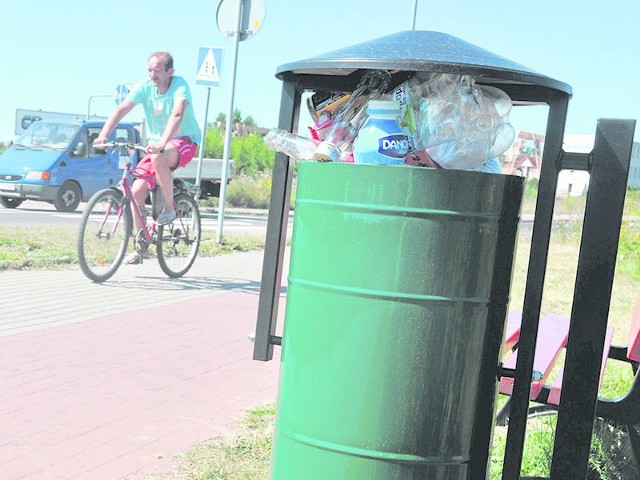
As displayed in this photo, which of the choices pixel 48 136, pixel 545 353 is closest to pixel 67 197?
pixel 48 136

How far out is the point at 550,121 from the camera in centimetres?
263

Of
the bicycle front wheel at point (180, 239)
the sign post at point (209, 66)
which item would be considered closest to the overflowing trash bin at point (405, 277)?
the bicycle front wheel at point (180, 239)

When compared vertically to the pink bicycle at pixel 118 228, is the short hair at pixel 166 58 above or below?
above

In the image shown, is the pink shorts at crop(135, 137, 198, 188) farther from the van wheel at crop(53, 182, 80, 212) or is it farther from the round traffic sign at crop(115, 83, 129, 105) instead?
the round traffic sign at crop(115, 83, 129, 105)

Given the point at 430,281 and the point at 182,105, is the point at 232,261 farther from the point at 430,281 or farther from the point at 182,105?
the point at 430,281

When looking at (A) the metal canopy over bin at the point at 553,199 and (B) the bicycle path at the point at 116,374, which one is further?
(B) the bicycle path at the point at 116,374

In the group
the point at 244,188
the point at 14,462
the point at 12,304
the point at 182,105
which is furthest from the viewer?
the point at 244,188

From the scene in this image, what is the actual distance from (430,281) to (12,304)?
198 inches

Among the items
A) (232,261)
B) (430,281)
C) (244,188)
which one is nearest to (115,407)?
(430,281)

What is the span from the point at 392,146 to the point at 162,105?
5.86 meters

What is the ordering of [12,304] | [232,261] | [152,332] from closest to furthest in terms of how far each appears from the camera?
[152,332], [12,304], [232,261]

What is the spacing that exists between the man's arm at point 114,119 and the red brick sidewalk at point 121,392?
196 centimetres

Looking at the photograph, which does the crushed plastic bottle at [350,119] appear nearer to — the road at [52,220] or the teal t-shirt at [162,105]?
the teal t-shirt at [162,105]

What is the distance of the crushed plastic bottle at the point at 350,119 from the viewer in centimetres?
269
